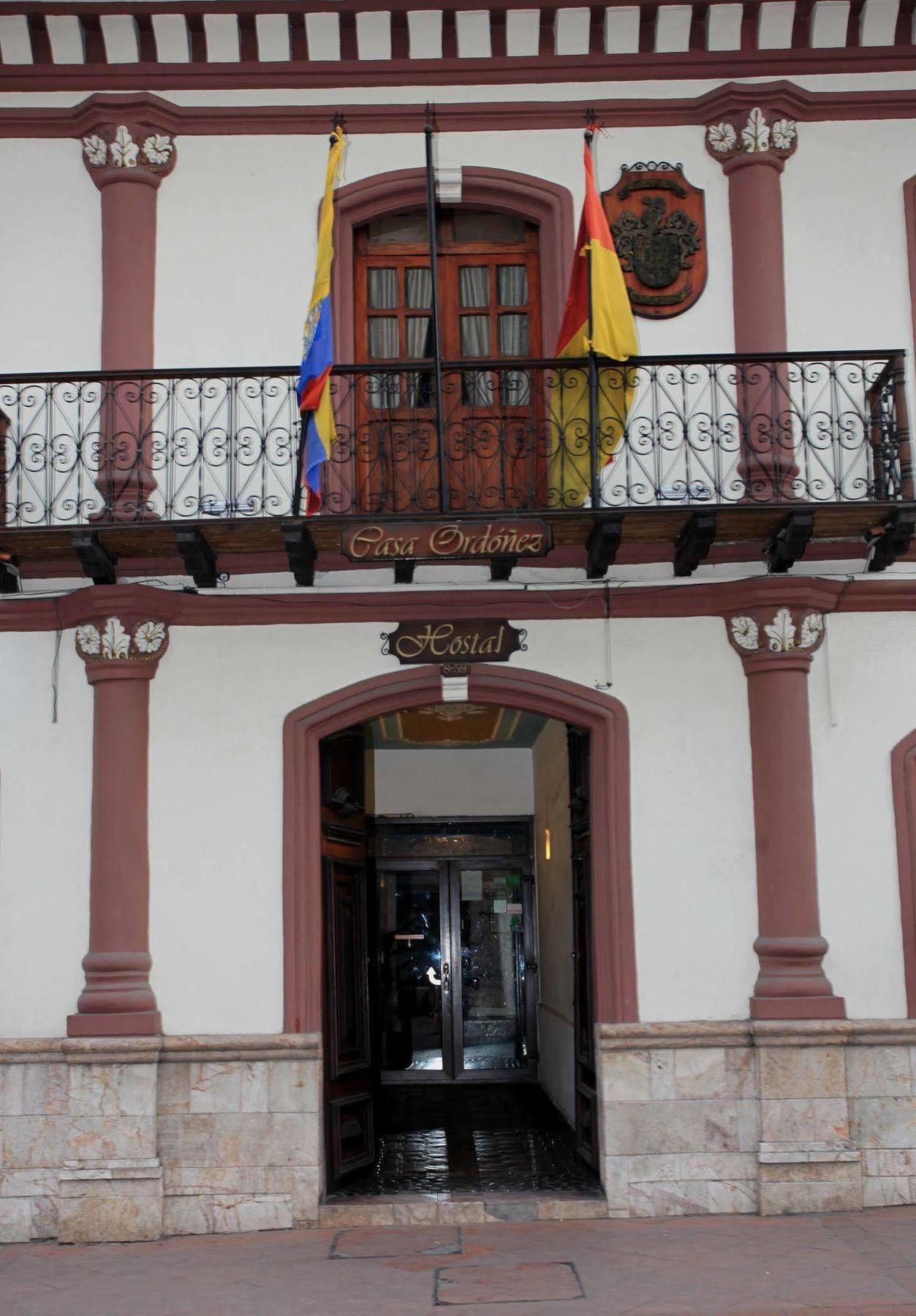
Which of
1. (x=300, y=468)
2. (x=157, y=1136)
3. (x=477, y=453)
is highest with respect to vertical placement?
(x=477, y=453)

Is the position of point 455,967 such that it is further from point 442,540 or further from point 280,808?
point 442,540

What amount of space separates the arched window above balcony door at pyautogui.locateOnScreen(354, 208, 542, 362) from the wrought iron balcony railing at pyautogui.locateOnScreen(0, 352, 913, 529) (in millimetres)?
594

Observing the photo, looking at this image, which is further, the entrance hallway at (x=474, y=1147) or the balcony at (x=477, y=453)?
the entrance hallway at (x=474, y=1147)

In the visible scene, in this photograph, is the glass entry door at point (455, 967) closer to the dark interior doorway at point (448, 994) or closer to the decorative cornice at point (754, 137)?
the dark interior doorway at point (448, 994)

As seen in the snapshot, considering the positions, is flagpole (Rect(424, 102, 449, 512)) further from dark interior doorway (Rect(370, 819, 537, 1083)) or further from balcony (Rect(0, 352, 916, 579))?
dark interior doorway (Rect(370, 819, 537, 1083))

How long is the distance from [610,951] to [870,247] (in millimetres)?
5571

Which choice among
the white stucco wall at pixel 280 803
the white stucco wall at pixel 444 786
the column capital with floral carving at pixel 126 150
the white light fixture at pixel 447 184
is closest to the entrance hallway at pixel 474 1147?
the white stucco wall at pixel 280 803

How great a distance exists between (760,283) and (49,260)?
5.30 metres

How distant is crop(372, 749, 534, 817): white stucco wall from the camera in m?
17.7

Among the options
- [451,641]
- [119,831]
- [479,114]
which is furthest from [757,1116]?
[479,114]

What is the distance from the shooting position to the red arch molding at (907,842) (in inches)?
393

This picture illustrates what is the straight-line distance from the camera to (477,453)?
1020 cm

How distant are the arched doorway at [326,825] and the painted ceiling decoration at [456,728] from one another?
283 centimetres

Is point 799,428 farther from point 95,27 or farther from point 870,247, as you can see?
point 95,27
